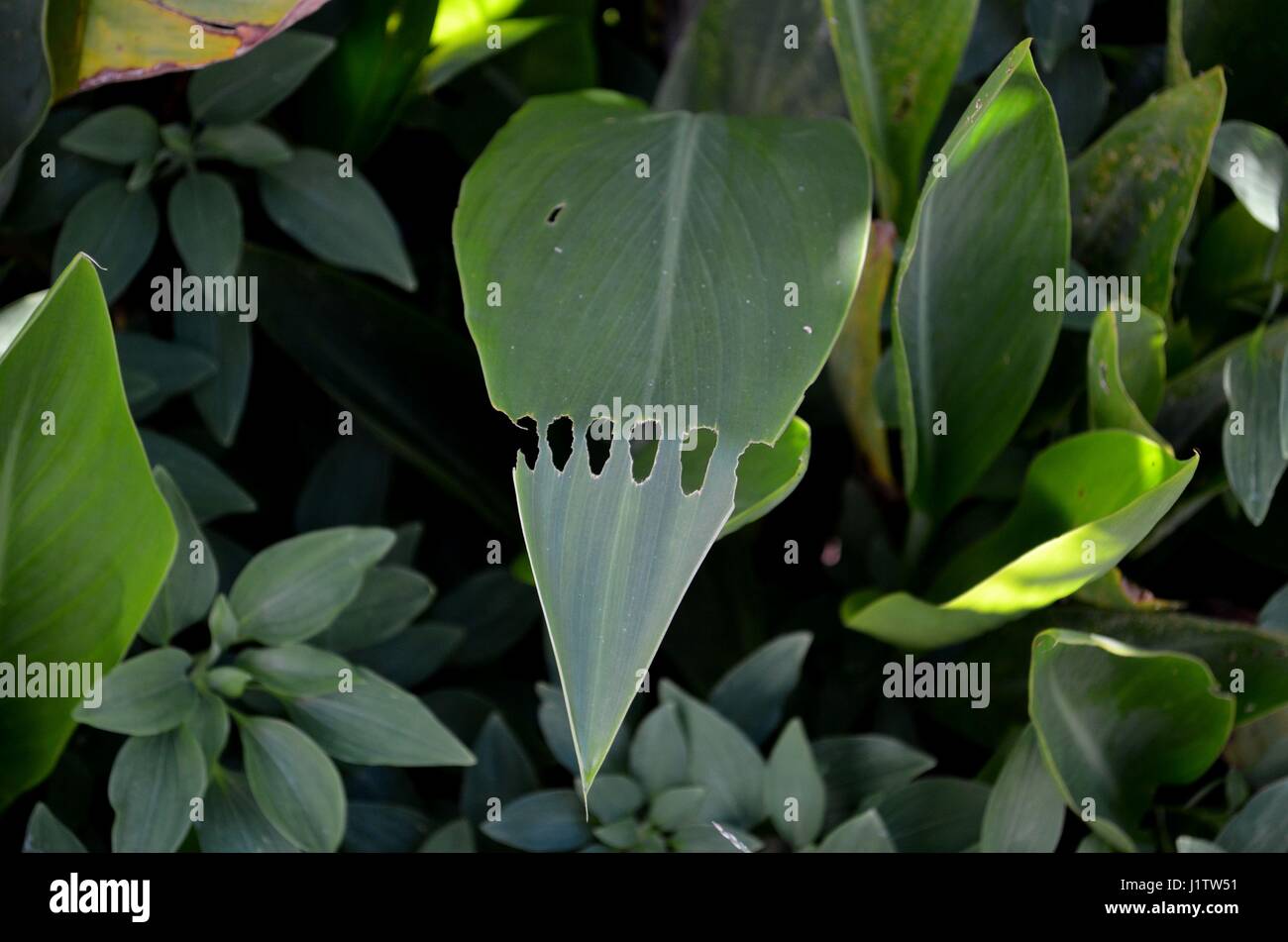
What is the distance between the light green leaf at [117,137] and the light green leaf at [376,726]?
36cm

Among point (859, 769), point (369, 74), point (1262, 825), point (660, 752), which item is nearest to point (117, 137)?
point (369, 74)

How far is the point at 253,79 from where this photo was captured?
0.74m

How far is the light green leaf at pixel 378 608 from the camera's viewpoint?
2.28 feet

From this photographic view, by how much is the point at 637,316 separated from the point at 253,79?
328 millimetres

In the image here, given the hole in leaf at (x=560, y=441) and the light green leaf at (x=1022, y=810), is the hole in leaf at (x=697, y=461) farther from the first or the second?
the light green leaf at (x=1022, y=810)

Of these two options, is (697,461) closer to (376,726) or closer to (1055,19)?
(376,726)

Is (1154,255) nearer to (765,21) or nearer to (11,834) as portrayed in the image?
(765,21)

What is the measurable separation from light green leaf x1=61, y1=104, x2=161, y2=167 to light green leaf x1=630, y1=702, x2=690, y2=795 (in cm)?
48

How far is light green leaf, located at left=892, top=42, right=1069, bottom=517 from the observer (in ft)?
2.13

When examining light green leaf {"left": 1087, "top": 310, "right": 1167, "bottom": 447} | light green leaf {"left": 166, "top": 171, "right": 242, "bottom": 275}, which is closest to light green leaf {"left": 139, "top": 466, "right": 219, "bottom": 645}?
light green leaf {"left": 166, "top": 171, "right": 242, "bottom": 275}

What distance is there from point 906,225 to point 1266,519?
0.33 meters

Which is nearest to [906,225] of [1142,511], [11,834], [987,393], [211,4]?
[987,393]

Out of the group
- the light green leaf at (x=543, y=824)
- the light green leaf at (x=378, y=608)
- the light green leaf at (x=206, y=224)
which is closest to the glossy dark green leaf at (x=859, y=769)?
the light green leaf at (x=543, y=824)
